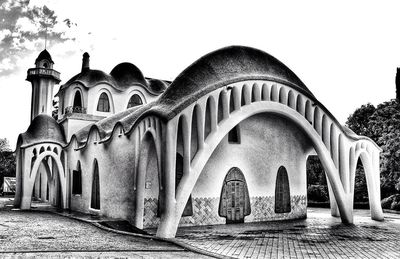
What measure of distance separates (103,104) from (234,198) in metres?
12.6

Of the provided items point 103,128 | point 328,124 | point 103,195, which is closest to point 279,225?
point 328,124

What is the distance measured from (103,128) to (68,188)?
18.2ft

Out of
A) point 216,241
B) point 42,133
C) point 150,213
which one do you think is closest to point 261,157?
point 150,213

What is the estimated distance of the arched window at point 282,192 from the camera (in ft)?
57.2

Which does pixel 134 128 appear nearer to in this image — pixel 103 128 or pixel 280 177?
pixel 103 128

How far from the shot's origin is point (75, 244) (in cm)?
964

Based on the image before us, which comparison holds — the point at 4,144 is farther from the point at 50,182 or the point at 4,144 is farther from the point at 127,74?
the point at 127,74

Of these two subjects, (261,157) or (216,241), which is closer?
(216,241)

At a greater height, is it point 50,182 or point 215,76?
point 215,76

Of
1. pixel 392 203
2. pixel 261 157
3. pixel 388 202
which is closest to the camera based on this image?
pixel 261 157

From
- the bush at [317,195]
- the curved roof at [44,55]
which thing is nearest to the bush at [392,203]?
the bush at [317,195]

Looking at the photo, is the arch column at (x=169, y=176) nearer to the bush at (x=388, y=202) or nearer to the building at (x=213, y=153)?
the building at (x=213, y=153)

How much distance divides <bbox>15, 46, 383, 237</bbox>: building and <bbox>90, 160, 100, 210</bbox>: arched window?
0.04 m

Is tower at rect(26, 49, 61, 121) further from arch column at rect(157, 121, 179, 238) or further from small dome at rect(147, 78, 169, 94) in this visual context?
arch column at rect(157, 121, 179, 238)
